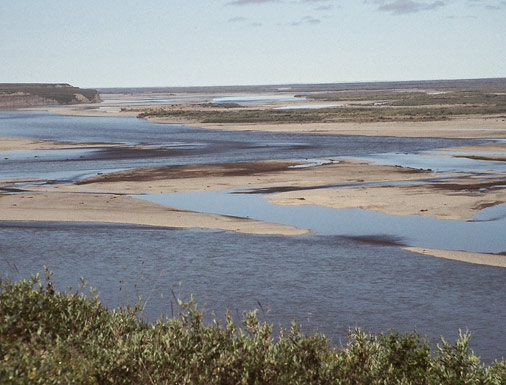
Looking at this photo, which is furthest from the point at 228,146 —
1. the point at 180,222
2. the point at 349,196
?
the point at 180,222

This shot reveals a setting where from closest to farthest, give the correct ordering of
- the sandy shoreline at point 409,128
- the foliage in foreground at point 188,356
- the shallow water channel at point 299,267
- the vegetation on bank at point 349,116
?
the foliage in foreground at point 188,356 < the shallow water channel at point 299,267 < the sandy shoreline at point 409,128 < the vegetation on bank at point 349,116

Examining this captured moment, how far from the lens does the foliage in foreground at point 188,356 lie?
9.16 m

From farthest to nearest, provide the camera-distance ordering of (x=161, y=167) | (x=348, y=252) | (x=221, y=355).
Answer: (x=161, y=167), (x=348, y=252), (x=221, y=355)

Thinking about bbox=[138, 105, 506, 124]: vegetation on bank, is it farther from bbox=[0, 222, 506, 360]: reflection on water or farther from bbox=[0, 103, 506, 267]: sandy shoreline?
bbox=[0, 222, 506, 360]: reflection on water

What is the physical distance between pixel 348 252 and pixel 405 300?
15.7ft

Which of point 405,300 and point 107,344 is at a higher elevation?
point 107,344

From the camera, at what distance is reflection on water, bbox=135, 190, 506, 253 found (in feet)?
71.3

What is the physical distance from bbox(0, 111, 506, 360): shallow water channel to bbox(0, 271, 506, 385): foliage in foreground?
259 centimetres

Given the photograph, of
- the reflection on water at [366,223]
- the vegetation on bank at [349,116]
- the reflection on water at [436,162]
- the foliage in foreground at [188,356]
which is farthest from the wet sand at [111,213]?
the vegetation on bank at [349,116]

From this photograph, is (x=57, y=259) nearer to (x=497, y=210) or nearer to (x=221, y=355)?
(x=221, y=355)

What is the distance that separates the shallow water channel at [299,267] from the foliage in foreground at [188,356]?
2594 mm

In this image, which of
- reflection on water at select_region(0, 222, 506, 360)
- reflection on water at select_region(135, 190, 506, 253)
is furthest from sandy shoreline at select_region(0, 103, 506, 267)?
reflection on water at select_region(0, 222, 506, 360)

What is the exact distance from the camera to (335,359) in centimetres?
1005

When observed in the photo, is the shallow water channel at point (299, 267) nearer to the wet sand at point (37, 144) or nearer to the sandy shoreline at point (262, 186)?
the sandy shoreline at point (262, 186)
